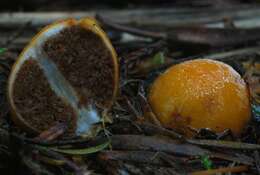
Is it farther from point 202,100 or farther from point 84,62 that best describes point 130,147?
point 84,62

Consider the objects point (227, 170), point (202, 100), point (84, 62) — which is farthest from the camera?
point (84, 62)

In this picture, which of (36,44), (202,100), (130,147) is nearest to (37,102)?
(36,44)

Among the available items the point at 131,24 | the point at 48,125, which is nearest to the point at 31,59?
the point at 48,125

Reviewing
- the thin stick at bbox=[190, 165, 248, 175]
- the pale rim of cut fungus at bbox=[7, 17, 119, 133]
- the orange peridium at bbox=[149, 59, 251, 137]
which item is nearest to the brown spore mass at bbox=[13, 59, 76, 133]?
the pale rim of cut fungus at bbox=[7, 17, 119, 133]

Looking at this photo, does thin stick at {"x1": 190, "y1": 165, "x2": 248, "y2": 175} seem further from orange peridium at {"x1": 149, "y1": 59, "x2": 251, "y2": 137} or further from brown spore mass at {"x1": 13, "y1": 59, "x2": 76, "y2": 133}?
brown spore mass at {"x1": 13, "y1": 59, "x2": 76, "y2": 133}

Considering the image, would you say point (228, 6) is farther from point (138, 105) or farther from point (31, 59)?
point (31, 59)

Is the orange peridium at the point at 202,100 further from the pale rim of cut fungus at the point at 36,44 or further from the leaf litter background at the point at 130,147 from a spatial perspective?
the pale rim of cut fungus at the point at 36,44
